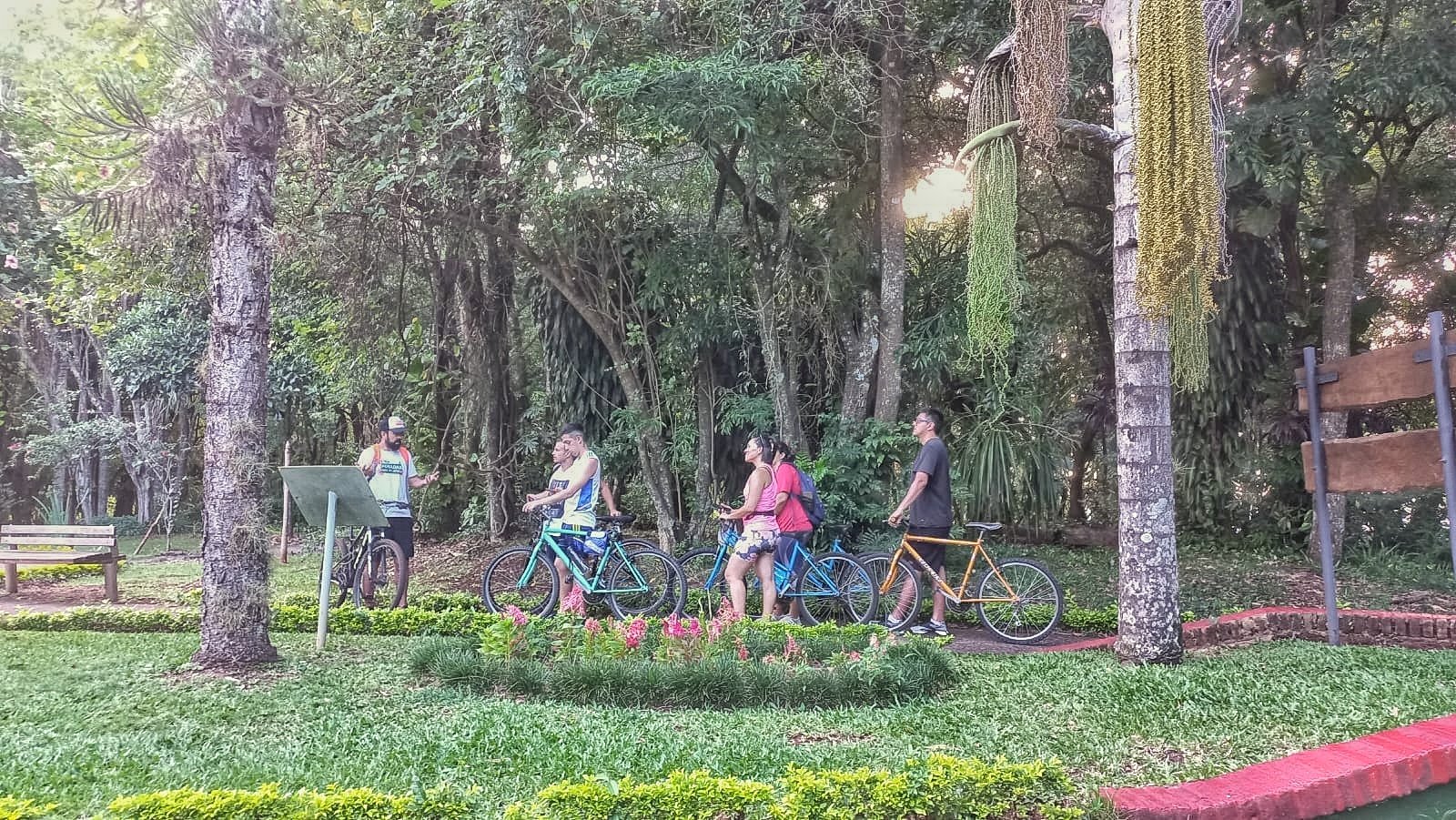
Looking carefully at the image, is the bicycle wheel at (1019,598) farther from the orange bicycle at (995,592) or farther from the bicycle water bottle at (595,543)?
the bicycle water bottle at (595,543)

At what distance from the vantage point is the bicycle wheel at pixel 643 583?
23.9 feet

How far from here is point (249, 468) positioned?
5168 mm

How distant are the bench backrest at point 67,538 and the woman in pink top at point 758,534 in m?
6.31

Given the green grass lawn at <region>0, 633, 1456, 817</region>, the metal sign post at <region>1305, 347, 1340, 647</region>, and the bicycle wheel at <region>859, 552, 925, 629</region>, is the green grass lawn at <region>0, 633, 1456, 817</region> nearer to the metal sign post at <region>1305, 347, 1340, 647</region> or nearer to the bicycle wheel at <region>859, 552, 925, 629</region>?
the metal sign post at <region>1305, 347, 1340, 647</region>

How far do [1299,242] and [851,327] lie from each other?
19.8ft

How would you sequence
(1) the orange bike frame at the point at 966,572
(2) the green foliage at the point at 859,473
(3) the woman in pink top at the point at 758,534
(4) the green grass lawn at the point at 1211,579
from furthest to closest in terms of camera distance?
(2) the green foliage at the point at 859,473
(4) the green grass lawn at the point at 1211,579
(1) the orange bike frame at the point at 966,572
(3) the woman in pink top at the point at 758,534

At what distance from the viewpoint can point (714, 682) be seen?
4.47m

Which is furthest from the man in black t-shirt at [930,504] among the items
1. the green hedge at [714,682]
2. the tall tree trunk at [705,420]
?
the tall tree trunk at [705,420]

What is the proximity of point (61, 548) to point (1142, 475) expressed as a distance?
1027 cm

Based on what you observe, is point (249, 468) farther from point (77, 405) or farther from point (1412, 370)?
point (77, 405)

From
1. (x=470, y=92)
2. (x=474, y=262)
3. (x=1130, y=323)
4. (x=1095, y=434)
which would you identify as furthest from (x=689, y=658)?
(x=1095, y=434)

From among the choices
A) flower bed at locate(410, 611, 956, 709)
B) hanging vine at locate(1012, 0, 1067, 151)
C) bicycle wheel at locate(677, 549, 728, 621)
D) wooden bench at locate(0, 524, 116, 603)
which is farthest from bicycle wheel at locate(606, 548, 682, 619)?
wooden bench at locate(0, 524, 116, 603)

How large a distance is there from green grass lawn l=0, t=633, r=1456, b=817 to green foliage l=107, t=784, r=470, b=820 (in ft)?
0.71

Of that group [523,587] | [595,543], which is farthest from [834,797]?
[523,587]
